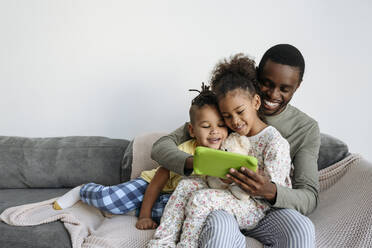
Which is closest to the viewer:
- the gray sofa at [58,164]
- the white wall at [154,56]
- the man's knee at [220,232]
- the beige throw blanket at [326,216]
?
the man's knee at [220,232]

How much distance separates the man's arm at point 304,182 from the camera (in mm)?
1169

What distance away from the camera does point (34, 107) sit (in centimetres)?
220

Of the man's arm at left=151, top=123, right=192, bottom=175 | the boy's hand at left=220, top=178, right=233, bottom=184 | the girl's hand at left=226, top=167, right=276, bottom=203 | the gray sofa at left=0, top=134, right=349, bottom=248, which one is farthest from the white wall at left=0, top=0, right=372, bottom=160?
the girl's hand at left=226, top=167, right=276, bottom=203

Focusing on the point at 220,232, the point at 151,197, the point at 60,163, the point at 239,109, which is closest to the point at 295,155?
the point at 239,109

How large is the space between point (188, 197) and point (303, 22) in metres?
1.42

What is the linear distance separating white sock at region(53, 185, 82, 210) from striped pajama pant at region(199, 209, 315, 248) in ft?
2.72

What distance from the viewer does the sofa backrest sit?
1862 mm

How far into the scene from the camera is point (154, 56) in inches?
80.1

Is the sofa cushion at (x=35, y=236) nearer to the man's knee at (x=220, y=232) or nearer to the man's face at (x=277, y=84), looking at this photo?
the man's knee at (x=220, y=232)

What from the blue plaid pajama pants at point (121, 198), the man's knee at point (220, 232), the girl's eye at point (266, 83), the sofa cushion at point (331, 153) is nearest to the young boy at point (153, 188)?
the blue plaid pajama pants at point (121, 198)

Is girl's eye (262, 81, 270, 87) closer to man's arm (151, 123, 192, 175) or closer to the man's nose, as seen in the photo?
the man's nose

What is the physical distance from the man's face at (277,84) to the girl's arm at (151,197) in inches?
23.6

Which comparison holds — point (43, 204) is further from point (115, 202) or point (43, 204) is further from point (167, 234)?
point (167, 234)

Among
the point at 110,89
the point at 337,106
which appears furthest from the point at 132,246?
the point at 337,106
